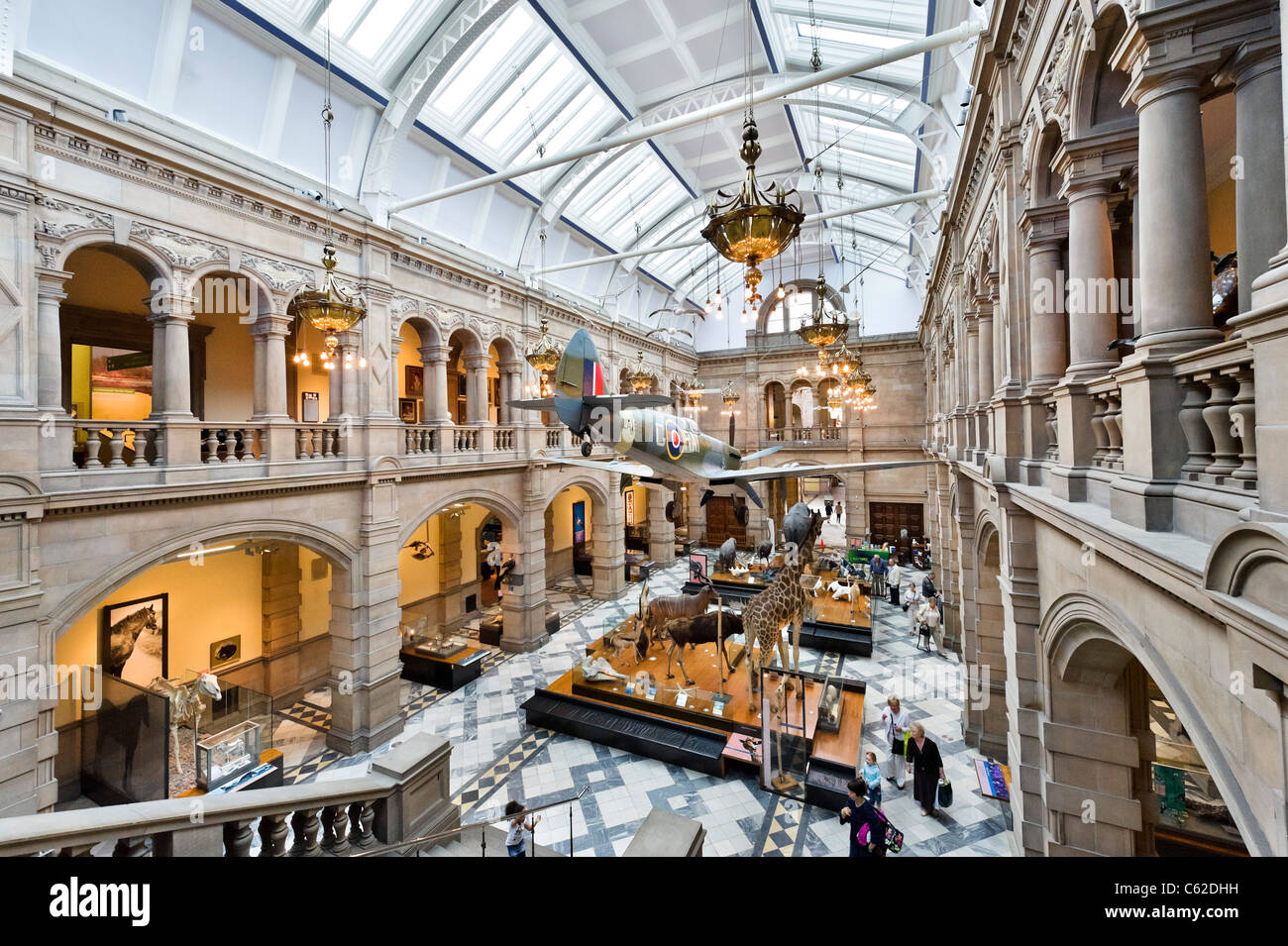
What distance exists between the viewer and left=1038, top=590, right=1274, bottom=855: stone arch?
7.59 ft

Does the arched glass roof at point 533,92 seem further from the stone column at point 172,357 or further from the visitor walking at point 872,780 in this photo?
the visitor walking at point 872,780

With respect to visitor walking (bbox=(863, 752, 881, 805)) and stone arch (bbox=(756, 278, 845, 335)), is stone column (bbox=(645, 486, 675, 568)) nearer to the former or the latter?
stone arch (bbox=(756, 278, 845, 335))

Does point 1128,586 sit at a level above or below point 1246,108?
below

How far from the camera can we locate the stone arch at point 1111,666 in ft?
7.59

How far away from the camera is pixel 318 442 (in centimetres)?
940

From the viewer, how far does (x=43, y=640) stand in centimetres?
623

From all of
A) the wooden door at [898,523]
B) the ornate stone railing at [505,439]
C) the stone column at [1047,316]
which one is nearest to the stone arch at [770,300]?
the wooden door at [898,523]

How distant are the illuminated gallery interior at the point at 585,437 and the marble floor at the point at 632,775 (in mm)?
92

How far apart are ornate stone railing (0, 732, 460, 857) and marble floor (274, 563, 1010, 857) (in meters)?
1.52

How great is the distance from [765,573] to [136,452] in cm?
1516

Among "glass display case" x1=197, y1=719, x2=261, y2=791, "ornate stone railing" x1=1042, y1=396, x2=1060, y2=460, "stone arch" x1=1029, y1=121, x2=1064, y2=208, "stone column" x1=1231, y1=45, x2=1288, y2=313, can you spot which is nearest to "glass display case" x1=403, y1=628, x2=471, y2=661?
"glass display case" x1=197, y1=719, x2=261, y2=791

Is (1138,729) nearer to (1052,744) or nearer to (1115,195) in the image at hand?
(1052,744)

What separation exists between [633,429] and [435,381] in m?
7.40
